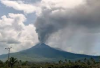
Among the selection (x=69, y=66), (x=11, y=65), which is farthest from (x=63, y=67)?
(x=11, y=65)

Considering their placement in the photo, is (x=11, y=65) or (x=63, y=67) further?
(x=63, y=67)

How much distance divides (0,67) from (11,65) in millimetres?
5863

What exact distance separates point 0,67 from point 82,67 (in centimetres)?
4727

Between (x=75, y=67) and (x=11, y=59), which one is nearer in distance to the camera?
(x=11, y=59)

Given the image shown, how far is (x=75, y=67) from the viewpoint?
129m

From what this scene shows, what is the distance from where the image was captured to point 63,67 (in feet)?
424

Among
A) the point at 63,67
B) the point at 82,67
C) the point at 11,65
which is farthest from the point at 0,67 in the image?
the point at 82,67

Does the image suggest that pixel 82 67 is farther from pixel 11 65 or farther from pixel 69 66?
pixel 11 65

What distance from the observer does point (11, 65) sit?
373 feet

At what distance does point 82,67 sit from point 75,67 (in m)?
4.14

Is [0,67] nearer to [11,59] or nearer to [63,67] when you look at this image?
[11,59]

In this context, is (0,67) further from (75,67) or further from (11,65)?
(75,67)

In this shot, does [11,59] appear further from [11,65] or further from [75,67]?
→ [75,67]

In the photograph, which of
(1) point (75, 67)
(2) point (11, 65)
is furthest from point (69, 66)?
(2) point (11, 65)
